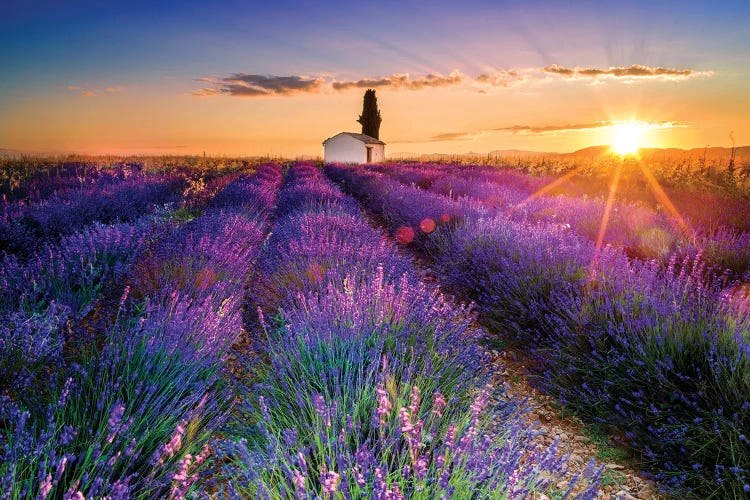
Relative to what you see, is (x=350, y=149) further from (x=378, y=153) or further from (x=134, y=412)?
(x=134, y=412)

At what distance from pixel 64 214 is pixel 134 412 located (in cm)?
539

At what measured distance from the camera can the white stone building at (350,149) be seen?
40.8 meters

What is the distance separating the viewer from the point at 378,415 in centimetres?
169

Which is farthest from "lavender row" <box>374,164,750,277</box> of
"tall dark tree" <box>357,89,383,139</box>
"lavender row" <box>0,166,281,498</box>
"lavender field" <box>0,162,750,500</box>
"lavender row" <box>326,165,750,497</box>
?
"tall dark tree" <box>357,89,383,139</box>

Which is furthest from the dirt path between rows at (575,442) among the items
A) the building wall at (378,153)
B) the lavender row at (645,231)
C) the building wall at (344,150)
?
the building wall at (378,153)

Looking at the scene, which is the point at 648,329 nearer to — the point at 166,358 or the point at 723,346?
the point at 723,346

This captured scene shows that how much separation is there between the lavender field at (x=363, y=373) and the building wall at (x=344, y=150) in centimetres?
3672

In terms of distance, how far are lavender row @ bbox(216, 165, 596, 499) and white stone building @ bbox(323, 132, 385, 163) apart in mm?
38311

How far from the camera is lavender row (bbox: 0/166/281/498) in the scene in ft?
4.90

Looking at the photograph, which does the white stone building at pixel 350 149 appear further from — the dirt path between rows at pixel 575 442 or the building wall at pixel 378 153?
the dirt path between rows at pixel 575 442

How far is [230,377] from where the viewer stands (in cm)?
275

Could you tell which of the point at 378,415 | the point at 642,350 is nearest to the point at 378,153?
the point at 642,350

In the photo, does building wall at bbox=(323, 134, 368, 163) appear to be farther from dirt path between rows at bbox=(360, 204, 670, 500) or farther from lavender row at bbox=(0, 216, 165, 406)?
dirt path between rows at bbox=(360, 204, 670, 500)

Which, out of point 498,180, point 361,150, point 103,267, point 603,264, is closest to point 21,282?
point 103,267
